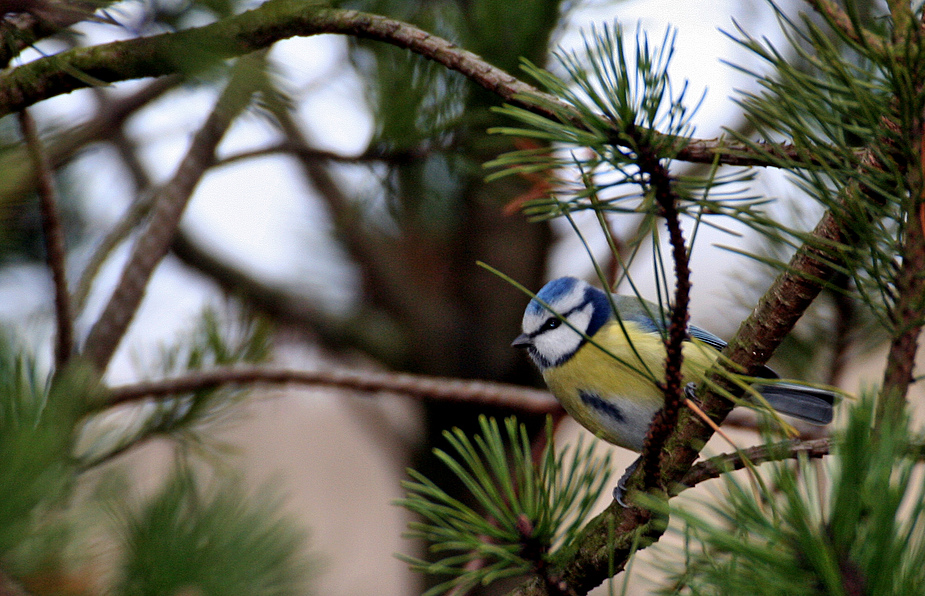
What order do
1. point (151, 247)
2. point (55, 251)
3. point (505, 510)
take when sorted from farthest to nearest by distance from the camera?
point (151, 247) < point (55, 251) < point (505, 510)

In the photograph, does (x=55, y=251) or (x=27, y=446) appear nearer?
(x=27, y=446)

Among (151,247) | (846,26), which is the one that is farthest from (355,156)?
(846,26)

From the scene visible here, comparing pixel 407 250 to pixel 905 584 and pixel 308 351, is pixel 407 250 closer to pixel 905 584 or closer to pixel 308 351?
pixel 308 351

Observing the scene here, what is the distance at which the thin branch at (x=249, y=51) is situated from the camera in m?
0.39

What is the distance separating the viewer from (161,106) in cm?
97

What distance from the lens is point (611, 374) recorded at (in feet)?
2.83

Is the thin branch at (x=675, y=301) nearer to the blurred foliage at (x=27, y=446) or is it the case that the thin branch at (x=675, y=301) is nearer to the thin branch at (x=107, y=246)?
the blurred foliage at (x=27, y=446)

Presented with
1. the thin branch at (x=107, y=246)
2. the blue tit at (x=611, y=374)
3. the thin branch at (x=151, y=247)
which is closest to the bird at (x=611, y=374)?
the blue tit at (x=611, y=374)

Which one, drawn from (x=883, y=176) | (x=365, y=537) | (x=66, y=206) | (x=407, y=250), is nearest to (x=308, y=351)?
(x=407, y=250)

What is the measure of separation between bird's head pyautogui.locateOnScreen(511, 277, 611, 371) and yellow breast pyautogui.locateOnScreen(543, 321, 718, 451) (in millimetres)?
29

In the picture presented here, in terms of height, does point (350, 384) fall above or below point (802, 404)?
below

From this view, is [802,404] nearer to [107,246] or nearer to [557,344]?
[557,344]

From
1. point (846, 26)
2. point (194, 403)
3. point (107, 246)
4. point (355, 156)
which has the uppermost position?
point (846, 26)

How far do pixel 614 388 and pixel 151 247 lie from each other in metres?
0.59
